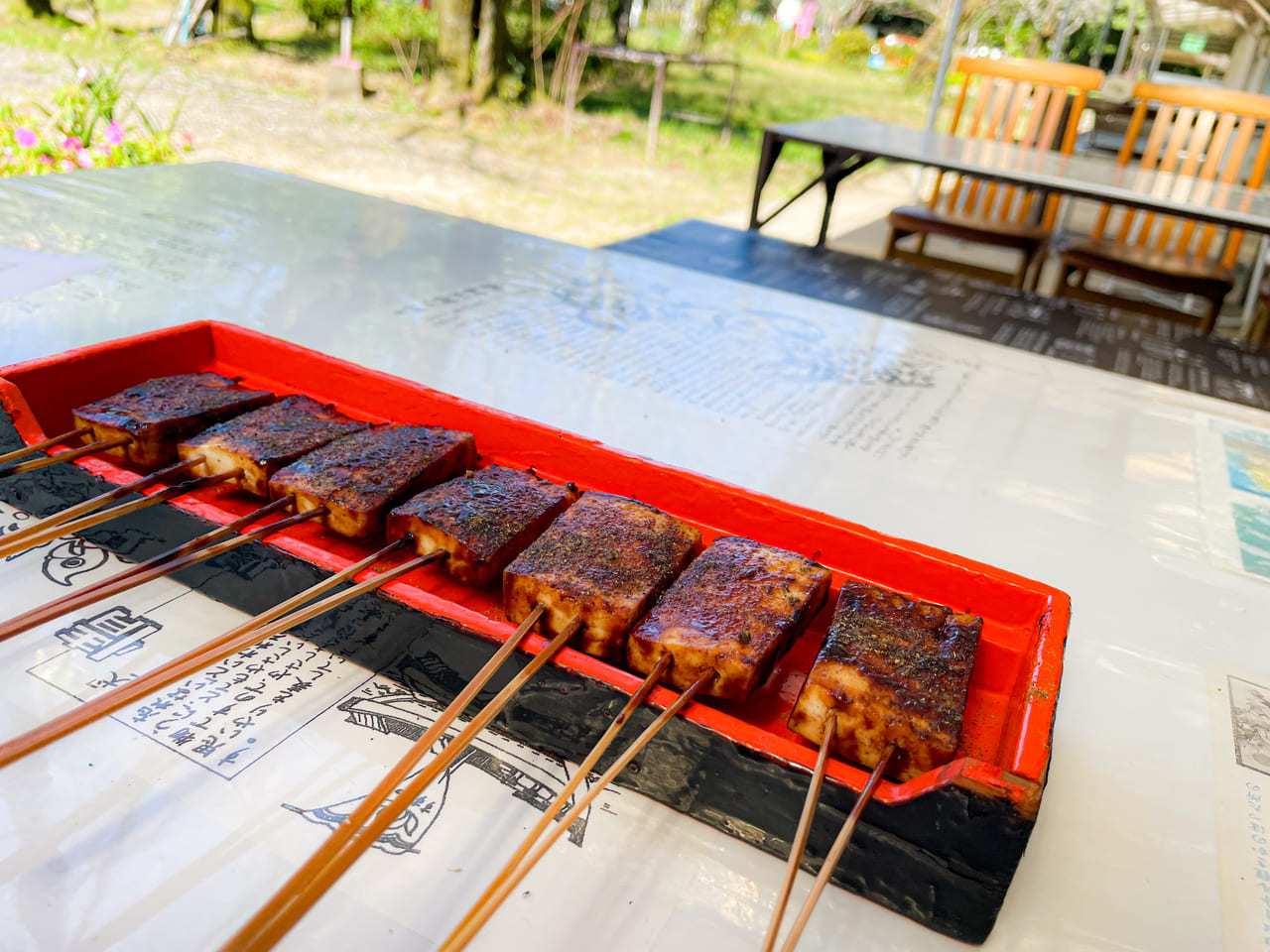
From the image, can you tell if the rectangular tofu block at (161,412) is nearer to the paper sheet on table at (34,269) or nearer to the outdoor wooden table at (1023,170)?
the paper sheet on table at (34,269)

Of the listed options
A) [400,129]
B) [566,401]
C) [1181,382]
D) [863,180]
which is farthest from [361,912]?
[863,180]

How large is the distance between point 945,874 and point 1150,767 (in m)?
0.41

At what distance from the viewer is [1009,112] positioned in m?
4.06

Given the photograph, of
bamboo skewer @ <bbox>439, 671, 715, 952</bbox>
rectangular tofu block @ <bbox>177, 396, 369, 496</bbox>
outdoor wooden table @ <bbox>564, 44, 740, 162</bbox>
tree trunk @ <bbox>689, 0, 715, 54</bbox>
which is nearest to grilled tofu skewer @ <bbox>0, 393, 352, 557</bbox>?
rectangular tofu block @ <bbox>177, 396, 369, 496</bbox>

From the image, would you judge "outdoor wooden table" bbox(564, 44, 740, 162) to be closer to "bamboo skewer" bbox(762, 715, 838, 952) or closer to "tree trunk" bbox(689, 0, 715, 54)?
"tree trunk" bbox(689, 0, 715, 54)

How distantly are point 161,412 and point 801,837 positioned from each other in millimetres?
1006

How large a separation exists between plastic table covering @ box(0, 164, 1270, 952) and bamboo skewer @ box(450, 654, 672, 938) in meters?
0.10

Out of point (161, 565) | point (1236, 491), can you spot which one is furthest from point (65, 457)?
point (1236, 491)

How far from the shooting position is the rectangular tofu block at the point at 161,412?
1.15 meters

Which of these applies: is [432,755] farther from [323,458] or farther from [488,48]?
[488,48]

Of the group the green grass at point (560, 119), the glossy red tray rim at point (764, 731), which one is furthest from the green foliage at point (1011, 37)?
the glossy red tray rim at point (764, 731)

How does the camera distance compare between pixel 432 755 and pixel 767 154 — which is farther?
pixel 767 154

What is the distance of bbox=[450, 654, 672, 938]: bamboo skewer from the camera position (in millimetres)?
615

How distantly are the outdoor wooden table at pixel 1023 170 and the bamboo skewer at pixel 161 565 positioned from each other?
269cm
